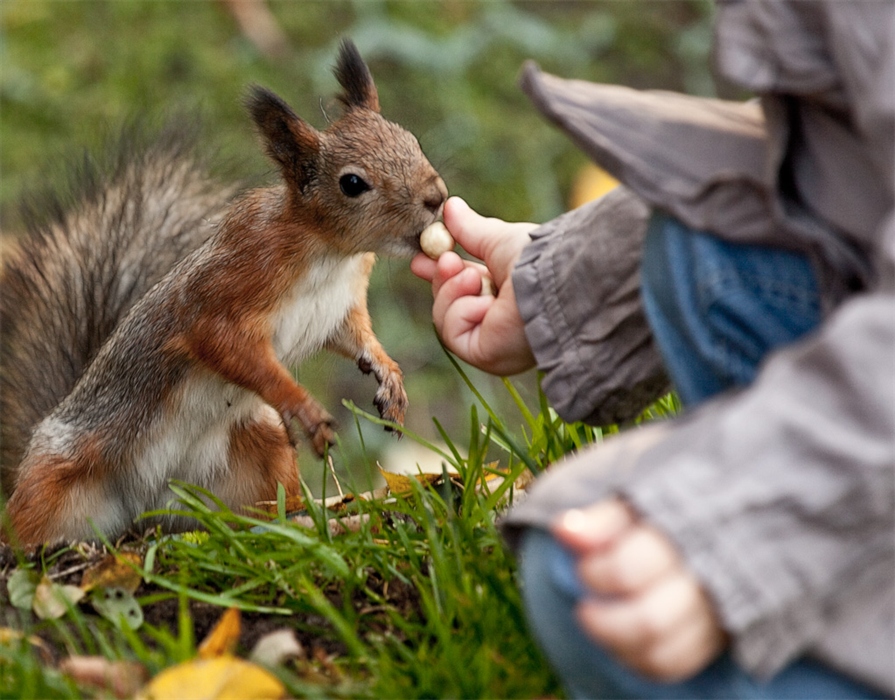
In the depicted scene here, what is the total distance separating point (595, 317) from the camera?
78cm

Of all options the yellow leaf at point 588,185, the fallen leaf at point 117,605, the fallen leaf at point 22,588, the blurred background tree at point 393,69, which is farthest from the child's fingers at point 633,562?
the yellow leaf at point 588,185

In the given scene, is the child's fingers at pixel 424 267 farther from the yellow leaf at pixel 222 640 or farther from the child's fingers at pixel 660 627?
the child's fingers at pixel 660 627

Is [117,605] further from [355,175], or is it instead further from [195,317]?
[355,175]

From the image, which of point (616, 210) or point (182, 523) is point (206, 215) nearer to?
point (182, 523)

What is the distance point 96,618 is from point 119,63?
1732mm

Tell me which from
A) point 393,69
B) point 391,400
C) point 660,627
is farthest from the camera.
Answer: point 393,69

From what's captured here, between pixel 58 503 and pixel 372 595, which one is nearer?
pixel 372 595

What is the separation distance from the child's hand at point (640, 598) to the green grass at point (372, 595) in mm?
204

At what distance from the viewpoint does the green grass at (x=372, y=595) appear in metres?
0.71

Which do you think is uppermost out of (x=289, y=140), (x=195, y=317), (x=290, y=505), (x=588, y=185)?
(x=289, y=140)

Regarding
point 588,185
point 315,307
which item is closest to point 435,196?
point 315,307

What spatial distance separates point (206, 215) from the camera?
1365 mm

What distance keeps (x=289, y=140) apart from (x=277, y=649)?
1.73 ft

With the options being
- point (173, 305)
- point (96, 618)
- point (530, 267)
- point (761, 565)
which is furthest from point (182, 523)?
point (761, 565)
